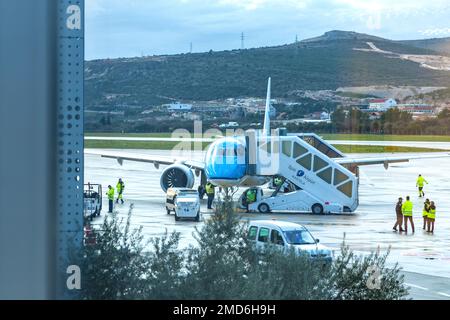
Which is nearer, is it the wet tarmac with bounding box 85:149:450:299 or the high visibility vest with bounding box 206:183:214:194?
the wet tarmac with bounding box 85:149:450:299

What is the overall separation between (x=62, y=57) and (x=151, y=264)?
1.95 meters

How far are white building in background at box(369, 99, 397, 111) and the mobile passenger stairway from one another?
28.6ft

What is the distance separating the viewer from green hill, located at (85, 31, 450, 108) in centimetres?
4375

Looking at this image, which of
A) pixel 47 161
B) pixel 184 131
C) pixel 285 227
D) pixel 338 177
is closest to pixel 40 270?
pixel 47 161

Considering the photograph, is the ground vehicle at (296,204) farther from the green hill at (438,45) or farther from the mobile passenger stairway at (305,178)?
the green hill at (438,45)

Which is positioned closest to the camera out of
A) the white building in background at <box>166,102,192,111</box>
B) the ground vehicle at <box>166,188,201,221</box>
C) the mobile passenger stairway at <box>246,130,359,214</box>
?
the ground vehicle at <box>166,188,201,221</box>

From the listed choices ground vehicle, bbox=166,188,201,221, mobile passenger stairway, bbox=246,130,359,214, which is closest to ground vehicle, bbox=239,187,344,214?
mobile passenger stairway, bbox=246,130,359,214

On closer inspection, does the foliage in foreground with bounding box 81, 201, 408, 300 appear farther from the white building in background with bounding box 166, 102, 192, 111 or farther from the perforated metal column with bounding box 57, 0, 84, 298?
the white building in background with bounding box 166, 102, 192, 111

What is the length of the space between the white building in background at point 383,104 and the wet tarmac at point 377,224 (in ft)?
15.0

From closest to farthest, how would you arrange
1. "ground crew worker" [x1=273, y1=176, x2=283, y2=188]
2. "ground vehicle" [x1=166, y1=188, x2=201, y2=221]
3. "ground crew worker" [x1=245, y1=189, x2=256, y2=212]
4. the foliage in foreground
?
the foliage in foreground → "ground vehicle" [x1=166, y1=188, x2=201, y2=221] → "ground crew worker" [x1=245, y1=189, x2=256, y2=212] → "ground crew worker" [x1=273, y1=176, x2=283, y2=188]

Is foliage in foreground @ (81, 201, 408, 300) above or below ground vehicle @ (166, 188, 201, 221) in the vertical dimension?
above

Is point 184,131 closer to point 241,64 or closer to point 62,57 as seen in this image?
point 241,64

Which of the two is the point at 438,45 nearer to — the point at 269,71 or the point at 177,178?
the point at 177,178

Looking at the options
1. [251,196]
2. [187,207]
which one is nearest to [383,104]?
[251,196]
